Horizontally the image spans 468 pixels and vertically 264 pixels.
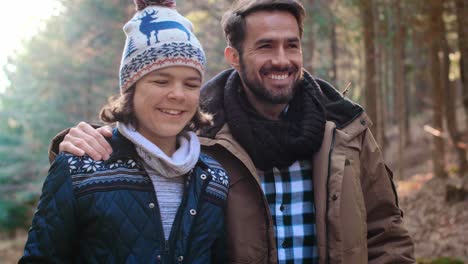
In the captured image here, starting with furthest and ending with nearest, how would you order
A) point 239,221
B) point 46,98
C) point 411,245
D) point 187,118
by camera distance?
1. point 46,98
2. point 411,245
3. point 239,221
4. point 187,118

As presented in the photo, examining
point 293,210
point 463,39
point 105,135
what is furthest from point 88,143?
point 463,39

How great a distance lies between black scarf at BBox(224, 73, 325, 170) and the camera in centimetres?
307

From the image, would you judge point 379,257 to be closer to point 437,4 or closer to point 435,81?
point 437,4

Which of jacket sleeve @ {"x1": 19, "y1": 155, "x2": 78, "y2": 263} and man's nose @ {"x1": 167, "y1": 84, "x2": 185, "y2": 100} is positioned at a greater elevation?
man's nose @ {"x1": 167, "y1": 84, "x2": 185, "y2": 100}

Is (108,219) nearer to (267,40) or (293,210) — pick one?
(293,210)

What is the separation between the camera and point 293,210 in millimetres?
A: 3125

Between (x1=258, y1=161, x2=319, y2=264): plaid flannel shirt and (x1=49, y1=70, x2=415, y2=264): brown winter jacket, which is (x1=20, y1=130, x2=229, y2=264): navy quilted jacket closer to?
(x1=49, y1=70, x2=415, y2=264): brown winter jacket

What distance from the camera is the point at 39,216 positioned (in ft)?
7.52

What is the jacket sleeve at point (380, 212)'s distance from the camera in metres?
3.17

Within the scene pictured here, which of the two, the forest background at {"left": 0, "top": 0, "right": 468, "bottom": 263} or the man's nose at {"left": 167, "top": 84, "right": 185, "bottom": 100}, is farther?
the forest background at {"left": 0, "top": 0, "right": 468, "bottom": 263}

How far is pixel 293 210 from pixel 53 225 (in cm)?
151

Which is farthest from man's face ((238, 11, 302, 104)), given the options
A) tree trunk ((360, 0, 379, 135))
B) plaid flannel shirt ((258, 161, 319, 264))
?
tree trunk ((360, 0, 379, 135))

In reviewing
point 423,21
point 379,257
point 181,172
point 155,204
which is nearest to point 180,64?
point 181,172

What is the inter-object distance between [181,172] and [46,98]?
17.7m
